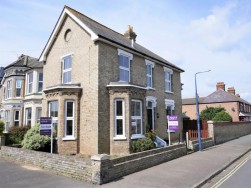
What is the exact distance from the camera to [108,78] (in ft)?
49.5

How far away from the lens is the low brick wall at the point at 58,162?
29.8 feet

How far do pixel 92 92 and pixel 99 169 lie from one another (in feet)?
21.5

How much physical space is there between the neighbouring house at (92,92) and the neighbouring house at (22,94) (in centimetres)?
462

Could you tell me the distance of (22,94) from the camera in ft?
76.8

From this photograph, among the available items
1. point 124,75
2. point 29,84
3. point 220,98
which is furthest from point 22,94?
point 220,98

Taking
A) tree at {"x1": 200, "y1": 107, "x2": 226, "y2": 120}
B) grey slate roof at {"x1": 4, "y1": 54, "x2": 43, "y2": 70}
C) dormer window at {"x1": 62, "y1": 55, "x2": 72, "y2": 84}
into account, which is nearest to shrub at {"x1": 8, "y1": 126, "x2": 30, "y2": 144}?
dormer window at {"x1": 62, "y1": 55, "x2": 72, "y2": 84}

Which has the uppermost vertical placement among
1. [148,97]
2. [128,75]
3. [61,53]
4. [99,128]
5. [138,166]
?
[61,53]

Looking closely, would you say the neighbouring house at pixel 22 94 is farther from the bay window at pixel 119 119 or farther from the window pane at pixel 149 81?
the window pane at pixel 149 81

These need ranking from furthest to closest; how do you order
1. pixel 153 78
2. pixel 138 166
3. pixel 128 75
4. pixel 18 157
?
pixel 153 78 → pixel 128 75 → pixel 18 157 → pixel 138 166

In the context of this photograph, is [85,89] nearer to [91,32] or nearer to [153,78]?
[91,32]

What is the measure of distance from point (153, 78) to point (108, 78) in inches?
227

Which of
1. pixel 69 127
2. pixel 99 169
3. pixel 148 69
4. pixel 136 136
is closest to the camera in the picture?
pixel 99 169

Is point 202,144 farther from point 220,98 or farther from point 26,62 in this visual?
point 220,98

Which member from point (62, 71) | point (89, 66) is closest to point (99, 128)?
point (89, 66)
